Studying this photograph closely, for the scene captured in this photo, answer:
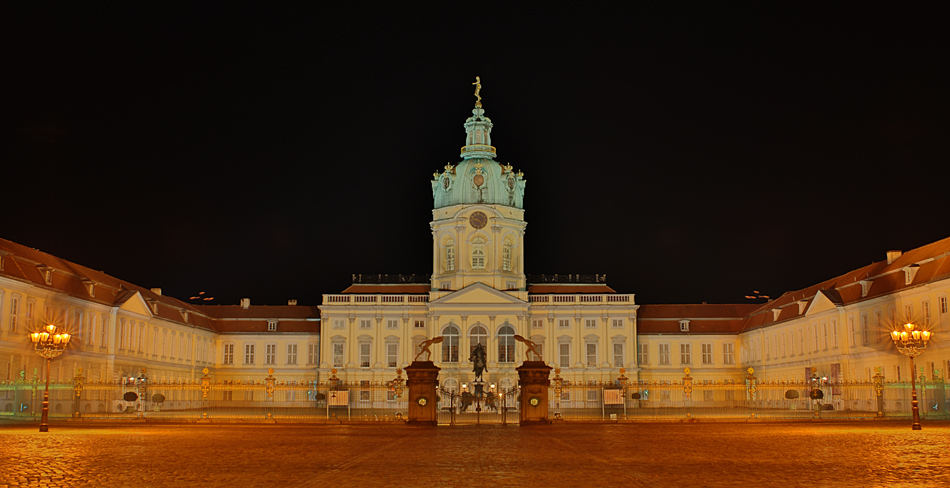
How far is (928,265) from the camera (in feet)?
194

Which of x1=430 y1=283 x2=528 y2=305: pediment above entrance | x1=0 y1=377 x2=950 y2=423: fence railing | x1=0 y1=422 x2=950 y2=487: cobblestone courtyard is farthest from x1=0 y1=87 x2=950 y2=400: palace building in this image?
x1=0 y1=422 x2=950 y2=487: cobblestone courtyard

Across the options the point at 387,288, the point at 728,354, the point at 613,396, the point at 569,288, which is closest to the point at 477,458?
the point at 613,396

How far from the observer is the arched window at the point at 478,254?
92.6m

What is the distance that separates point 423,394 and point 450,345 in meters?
47.2

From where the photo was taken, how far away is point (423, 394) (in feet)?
139

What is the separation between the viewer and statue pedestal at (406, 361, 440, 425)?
138 ft

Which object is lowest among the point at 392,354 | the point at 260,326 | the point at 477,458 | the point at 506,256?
the point at 477,458

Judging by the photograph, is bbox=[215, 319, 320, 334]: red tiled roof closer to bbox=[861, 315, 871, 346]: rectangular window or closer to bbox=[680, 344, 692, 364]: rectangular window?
bbox=[680, 344, 692, 364]: rectangular window

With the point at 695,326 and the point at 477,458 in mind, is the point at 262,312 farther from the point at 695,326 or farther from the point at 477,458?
the point at 477,458

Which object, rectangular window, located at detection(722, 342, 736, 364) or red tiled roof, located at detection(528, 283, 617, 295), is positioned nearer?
rectangular window, located at detection(722, 342, 736, 364)

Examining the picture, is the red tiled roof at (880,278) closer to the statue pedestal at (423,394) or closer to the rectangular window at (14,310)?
the statue pedestal at (423,394)

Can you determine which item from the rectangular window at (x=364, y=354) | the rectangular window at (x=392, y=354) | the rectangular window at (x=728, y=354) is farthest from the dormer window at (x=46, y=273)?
the rectangular window at (x=728, y=354)

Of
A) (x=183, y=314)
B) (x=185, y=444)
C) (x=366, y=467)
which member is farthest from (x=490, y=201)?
(x=366, y=467)

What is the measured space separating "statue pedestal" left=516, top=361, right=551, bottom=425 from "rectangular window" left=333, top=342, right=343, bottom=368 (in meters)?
50.3
